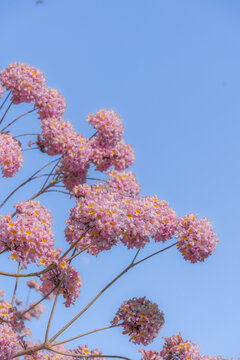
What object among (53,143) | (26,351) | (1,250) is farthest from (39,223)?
(53,143)

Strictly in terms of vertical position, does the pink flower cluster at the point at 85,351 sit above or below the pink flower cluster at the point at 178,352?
above

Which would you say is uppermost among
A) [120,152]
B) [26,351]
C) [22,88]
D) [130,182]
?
[22,88]

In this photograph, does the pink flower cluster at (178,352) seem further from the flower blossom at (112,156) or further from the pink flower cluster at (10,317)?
the flower blossom at (112,156)

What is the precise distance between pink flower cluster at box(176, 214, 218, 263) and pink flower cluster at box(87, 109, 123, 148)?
3945mm

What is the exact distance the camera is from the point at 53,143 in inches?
432

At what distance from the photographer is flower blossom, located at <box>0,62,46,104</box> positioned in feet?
36.3

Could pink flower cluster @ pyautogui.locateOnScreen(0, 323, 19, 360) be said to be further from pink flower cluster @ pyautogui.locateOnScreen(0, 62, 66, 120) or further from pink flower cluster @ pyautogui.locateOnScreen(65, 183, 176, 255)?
pink flower cluster @ pyautogui.locateOnScreen(0, 62, 66, 120)

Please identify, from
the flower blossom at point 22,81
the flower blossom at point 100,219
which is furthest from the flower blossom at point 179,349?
the flower blossom at point 22,81

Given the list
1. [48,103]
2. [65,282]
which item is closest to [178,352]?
[65,282]

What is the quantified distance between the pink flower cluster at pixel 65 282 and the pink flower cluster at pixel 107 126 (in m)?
3.93

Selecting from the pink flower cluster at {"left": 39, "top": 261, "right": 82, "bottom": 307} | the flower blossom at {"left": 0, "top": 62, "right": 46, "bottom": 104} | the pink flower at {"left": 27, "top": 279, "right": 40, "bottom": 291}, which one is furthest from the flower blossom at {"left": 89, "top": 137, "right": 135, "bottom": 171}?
the pink flower at {"left": 27, "top": 279, "right": 40, "bottom": 291}

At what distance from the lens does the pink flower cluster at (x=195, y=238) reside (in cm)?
784

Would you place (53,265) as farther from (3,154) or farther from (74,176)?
(74,176)

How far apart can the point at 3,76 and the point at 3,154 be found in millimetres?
2656
